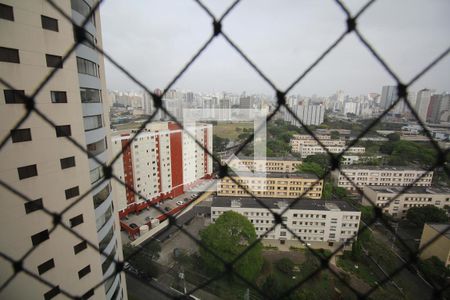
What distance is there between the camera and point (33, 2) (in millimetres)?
1583

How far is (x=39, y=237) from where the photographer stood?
1.81 meters

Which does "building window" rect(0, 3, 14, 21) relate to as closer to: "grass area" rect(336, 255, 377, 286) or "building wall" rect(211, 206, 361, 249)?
"building wall" rect(211, 206, 361, 249)

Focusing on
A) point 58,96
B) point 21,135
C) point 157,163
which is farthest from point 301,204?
point 21,135

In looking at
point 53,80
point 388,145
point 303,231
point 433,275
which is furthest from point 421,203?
point 53,80

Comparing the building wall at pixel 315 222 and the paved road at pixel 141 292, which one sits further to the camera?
the building wall at pixel 315 222

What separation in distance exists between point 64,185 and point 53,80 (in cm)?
82

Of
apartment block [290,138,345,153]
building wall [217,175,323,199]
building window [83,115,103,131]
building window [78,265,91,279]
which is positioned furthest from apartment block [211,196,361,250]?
apartment block [290,138,345,153]

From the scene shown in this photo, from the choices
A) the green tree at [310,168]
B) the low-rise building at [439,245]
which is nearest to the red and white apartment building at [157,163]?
the green tree at [310,168]

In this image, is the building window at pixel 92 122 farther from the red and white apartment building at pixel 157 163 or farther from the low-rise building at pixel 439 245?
the low-rise building at pixel 439 245

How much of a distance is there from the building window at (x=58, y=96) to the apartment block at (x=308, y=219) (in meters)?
3.86

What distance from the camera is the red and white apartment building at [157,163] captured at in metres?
5.88

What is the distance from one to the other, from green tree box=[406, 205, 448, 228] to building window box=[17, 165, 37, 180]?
7200 mm

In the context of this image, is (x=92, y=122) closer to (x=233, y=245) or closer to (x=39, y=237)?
(x=39, y=237)

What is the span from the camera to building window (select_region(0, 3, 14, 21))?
1.45 metres
